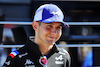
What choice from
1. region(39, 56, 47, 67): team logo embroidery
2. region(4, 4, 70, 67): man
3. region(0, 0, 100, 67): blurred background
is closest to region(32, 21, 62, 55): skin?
region(4, 4, 70, 67): man

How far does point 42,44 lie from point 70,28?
222 centimetres

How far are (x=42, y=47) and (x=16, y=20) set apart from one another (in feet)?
6.80

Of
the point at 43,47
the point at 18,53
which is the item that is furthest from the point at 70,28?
the point at 18,53

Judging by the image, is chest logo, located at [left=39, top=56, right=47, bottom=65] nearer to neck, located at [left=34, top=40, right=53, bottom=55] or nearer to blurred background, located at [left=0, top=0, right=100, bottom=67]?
neck, located at [left=34, top=40, right=53, bottom=55]

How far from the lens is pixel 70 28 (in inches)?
180

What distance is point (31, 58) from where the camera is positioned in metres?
2.42

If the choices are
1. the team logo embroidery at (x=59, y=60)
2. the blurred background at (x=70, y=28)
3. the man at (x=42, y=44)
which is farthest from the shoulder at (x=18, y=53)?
the blurred background at (x=70, y=28)

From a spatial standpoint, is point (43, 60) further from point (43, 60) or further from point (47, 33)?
point (47, 33)

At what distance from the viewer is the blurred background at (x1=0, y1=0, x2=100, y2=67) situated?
14.2 feet

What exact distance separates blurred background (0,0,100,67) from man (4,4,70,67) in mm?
1872

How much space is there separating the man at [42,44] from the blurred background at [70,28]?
1872 millimetres

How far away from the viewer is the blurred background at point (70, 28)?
4332mm

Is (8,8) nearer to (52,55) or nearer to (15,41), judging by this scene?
(15,41)

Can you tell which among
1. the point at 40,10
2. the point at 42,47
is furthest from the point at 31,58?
the point at 40,10
